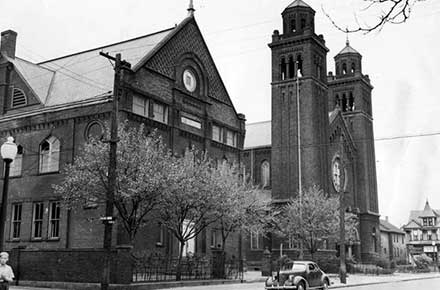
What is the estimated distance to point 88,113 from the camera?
35.7m

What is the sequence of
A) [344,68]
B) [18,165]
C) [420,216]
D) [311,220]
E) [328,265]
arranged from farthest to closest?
[420,216] → [344,68] → [328,265] → [311,220] → [18,165]

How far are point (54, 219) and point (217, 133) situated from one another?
1478 centimetres

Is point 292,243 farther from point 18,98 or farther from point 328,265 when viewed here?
point 18,98

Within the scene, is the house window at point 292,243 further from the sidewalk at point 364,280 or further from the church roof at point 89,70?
the church roof at point 89,70

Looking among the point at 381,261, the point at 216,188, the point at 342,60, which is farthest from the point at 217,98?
the point at 342,60

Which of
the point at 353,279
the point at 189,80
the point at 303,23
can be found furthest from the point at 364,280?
the point at 303,23

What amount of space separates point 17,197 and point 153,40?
47.0ft

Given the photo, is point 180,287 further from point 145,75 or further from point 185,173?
point 145,75

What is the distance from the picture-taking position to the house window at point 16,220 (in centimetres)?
3775

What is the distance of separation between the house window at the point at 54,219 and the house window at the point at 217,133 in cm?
1362

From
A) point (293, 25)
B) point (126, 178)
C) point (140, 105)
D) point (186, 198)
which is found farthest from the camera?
point (293, 25)

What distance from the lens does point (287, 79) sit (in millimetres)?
63719

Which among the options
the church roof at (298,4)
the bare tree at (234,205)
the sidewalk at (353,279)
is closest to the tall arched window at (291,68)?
the church roof at (298,4)

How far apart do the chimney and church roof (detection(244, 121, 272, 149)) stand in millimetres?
34763
